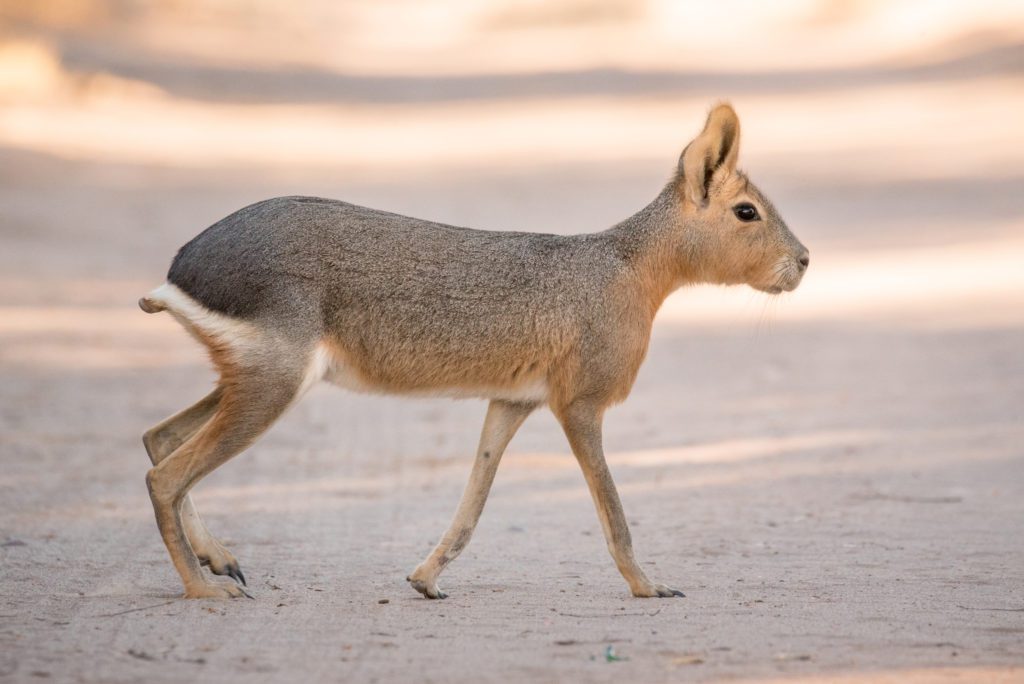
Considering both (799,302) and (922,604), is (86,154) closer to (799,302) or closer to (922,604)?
(799,302)

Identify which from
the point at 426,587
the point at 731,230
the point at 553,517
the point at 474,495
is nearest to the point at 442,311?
the point at 474,495

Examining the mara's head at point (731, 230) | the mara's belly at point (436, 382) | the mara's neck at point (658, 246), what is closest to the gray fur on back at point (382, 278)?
the mara's belly at point (436, 382)

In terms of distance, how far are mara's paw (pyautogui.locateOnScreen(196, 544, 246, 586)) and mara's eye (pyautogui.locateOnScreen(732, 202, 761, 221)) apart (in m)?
3.22

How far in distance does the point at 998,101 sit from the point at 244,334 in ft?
82.7

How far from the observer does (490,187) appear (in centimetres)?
2473

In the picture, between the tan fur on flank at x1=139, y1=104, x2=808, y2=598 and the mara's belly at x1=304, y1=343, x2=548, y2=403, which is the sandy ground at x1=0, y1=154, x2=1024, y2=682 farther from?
the mara's belly at x1=304, y1=343, x2=548, y2=403

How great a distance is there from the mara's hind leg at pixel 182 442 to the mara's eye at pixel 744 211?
2906mm

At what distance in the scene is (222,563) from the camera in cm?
739

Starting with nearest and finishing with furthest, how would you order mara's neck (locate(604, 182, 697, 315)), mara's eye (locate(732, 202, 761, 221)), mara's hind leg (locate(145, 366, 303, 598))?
1. mara's hind leg (locate(145, 366, 303, 598))
2. mara's neck (locate(604, 182, 697, 315))
3. mara's eye (locate(732, 202, 761, 221))

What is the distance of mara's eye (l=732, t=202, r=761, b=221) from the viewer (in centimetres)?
806

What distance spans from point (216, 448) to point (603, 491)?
1.89 m

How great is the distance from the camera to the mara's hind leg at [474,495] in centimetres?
727

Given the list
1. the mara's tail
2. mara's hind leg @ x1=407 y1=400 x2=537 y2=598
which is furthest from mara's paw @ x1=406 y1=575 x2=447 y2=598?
the mara's tail

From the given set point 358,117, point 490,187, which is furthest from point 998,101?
point 358,117
